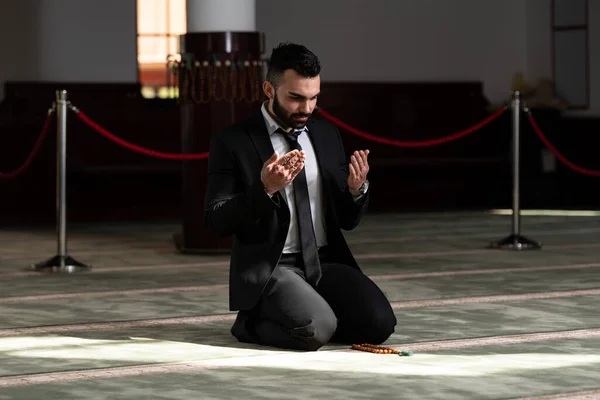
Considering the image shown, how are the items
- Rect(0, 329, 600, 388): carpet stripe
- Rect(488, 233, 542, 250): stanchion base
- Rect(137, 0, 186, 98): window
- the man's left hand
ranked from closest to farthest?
Rect(0, 329, 600, 388): carpet stripe
the man's left hand
Rect(488, 233, 542, 250): stanchion base
Rect(137, 0, 186, 98): window

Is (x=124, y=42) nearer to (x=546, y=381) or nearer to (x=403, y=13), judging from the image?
(x=403, y=13)

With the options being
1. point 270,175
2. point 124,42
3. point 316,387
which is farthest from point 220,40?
point 316,387

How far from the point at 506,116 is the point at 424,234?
2.99m

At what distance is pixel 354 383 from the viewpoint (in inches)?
165

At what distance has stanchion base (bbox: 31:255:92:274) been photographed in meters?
7.71

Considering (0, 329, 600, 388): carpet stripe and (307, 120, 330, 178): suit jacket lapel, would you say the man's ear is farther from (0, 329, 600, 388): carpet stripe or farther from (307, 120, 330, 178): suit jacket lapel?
(0, 329, 600, 388): carpet stripe

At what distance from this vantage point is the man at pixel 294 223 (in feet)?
15.6

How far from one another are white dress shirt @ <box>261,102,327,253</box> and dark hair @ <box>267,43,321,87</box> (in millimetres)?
230

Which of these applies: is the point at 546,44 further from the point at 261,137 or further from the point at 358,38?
the point at 261,137

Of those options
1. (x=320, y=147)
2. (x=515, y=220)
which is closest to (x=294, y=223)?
(x=320, y=147)

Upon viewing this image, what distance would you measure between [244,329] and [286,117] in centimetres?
81

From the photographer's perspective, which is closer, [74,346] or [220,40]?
[74,346]

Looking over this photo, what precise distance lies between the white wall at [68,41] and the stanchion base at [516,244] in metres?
4.31

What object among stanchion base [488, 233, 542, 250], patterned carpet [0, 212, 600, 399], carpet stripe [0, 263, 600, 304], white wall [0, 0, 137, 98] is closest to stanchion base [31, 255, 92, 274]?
patterned carpet [0, 212, 600, 399]
